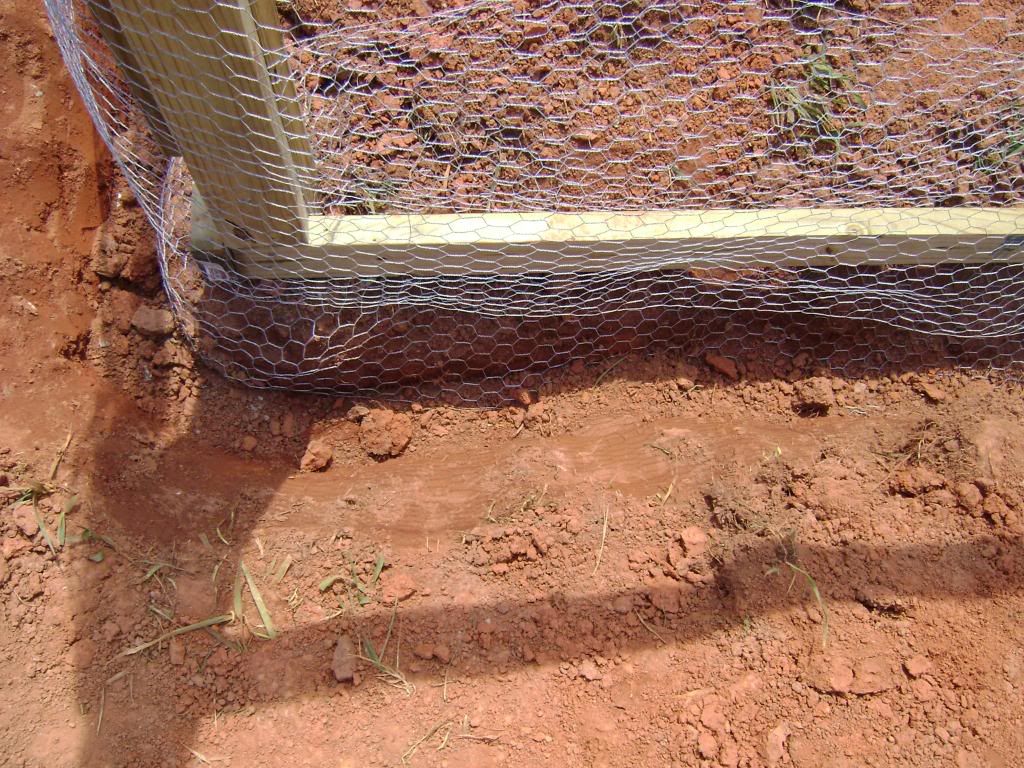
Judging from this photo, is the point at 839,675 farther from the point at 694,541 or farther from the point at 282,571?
the point at 282,571

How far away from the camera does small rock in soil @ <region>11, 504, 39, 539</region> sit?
6.16ft

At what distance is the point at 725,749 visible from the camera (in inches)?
72.2

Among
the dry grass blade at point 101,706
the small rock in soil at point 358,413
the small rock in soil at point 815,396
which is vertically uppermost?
the small rock in soil at point 358,413

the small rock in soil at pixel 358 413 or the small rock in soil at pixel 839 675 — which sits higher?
the small rock in soil at pixel 358 413

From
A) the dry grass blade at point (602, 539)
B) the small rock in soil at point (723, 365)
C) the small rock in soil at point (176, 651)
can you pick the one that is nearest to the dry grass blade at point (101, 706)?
the small rock in soil at point (176, 651)

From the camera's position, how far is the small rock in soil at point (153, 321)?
7.42ft

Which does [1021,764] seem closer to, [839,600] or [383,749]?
[839,600]

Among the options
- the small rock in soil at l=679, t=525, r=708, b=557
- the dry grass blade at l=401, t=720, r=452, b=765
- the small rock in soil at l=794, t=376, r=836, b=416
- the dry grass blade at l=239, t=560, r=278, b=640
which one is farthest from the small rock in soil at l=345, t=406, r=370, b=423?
the small rock in soil at l=794, t=376, r=836, b=416

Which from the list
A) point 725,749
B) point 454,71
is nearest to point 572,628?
point 725,749

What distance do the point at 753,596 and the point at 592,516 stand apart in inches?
20.1

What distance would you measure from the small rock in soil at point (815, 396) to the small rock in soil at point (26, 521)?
7.71 ft

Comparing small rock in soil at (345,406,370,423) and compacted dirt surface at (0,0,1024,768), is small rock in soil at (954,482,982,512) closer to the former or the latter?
compacted dirt surface at (0,0,1024,768)

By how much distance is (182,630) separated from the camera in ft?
6.23

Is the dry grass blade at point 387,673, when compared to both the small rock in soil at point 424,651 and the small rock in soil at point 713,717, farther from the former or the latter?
the small rock in soil at point 713,717
